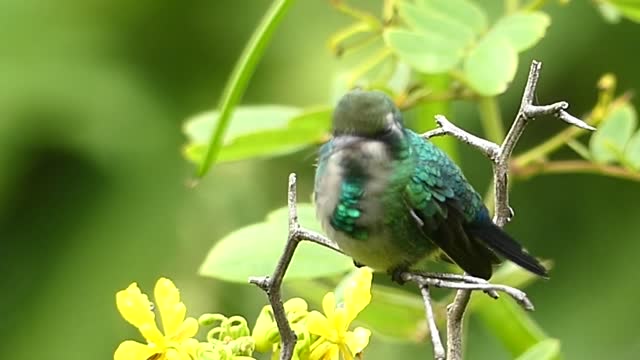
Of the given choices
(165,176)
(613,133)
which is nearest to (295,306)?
(613,133)

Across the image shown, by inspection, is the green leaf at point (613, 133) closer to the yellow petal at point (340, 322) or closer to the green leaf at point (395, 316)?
the green leaf at point (395, 316)

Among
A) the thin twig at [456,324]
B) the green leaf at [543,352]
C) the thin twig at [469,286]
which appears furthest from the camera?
the green leaf at [543,352]

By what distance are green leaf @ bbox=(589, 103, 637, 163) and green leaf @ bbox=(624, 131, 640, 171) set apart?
2 centimetres

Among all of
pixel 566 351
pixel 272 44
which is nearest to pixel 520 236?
pixel 566 351

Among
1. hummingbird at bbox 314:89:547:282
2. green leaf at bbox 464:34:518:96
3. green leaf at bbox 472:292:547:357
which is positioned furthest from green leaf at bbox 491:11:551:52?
hummingbird at bbox 314:89:547:282

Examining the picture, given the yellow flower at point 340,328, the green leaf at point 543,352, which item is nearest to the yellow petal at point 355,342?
the yellow flower at point 340,328

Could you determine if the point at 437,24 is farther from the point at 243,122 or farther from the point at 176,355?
the point at 176,355

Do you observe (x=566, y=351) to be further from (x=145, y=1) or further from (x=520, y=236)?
(x=145, y=1)

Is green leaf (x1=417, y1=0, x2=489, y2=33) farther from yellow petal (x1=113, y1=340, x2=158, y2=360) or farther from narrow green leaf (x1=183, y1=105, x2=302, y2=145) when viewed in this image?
yellow petal (x1=113, y1=340, x2=158, y2=360)

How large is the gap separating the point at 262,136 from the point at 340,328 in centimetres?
45

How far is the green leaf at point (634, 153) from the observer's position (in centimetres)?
117

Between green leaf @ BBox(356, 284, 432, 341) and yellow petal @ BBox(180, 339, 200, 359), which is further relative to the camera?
green leaf @ BBox(356, 284, 432, 341)

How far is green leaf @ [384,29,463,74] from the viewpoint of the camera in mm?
1123

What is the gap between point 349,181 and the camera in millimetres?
733
